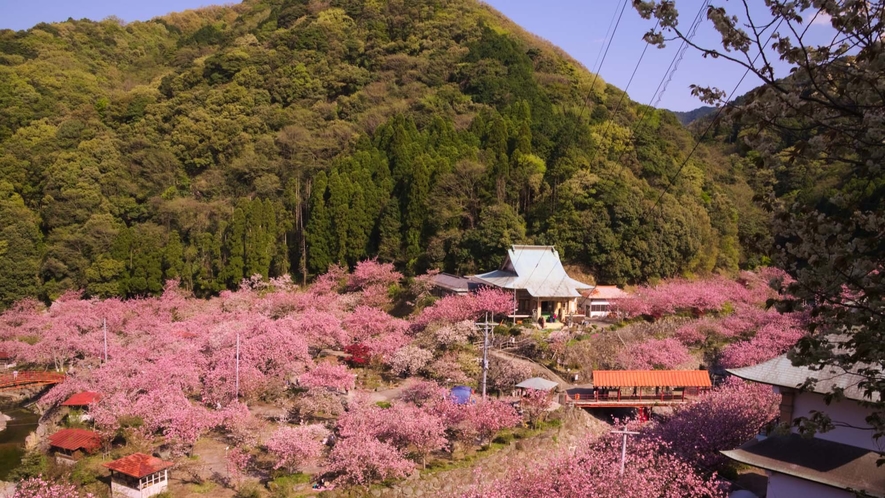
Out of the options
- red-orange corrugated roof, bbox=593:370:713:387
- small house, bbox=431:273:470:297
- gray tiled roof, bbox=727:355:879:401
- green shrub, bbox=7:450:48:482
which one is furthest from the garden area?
gray tiled roof, bbox=727:355:879:401

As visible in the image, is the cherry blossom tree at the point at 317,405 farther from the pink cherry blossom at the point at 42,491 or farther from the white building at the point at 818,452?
the white building at the point at 818,452

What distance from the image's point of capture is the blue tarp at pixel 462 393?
1847 centimetres

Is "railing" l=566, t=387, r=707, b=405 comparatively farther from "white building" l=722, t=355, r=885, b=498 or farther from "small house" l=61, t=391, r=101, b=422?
"small house" l=61, t=391, r=101, b=422

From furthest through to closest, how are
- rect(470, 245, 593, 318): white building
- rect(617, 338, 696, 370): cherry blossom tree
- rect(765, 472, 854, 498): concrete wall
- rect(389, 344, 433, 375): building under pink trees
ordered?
rect(470, 245, 593, 318): white building < rect(389, 344, 433, 375): building under pink trees < rect(617, 338, 696, 370): cherry blossom tree < rect(765, 472, 854, 498): concrete wall

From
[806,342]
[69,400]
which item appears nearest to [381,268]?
[69,400]

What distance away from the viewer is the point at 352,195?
3562cm

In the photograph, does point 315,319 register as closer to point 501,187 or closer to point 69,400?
point 69,400

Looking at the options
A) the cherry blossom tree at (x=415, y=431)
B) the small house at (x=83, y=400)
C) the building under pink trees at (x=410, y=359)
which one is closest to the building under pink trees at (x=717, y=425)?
the cherry blossom tree at (x=415, y=431)

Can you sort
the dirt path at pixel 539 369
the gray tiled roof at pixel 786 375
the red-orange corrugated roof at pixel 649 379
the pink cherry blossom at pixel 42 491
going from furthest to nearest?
the dirt path at pixel 539 369 < the red-orange corrugated roof at pixel 649 379 < the pink cherry blossom at pixel 42 491 < the gray tiled roof at pixel 786 375

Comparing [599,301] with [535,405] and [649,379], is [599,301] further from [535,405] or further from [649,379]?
[535,405]

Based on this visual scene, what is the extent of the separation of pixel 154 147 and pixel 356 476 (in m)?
35.7

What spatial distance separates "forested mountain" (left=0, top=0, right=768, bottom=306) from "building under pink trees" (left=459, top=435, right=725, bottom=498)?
18.4 metres

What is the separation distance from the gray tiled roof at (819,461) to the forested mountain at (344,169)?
62.1ft

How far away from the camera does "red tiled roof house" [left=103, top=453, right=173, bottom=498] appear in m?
14.4
